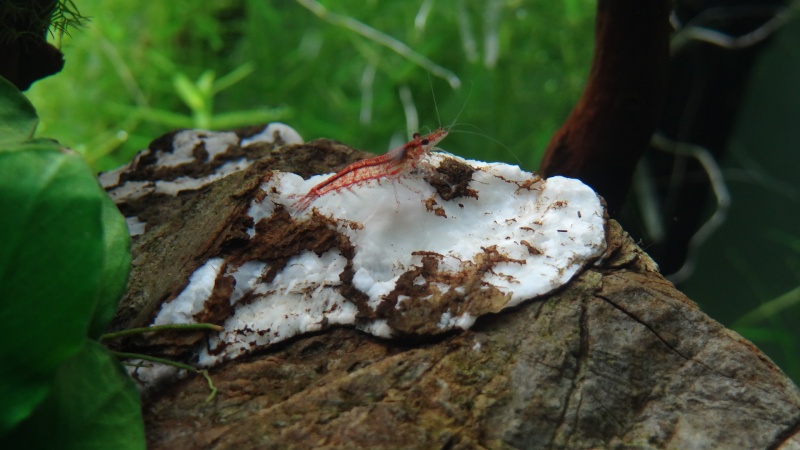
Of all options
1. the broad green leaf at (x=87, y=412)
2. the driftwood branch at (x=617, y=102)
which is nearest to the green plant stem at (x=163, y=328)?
the broad green leaf at (x=87, y=412)

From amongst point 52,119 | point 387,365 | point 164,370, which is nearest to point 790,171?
point 387,365

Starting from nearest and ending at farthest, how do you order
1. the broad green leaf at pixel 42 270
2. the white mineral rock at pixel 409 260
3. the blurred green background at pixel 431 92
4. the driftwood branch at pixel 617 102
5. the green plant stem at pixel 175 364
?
the broad green leaf at pixel 42 270 → the green plant stem at pixel 175 364 → the white mineral rock at pixel 409 260 → the driftwood branch at pixel 617 102 → the blurred green background at pixel 431 92

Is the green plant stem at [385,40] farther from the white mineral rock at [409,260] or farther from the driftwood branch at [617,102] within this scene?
the white mineral rock at [409,260]

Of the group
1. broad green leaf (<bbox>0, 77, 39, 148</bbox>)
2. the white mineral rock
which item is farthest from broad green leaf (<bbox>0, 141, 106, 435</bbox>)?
the white mineral rock

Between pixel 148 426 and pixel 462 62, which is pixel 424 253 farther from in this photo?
pixel 462 62

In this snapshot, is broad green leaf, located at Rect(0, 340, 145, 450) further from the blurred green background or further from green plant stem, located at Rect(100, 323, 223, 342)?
the blurred green background

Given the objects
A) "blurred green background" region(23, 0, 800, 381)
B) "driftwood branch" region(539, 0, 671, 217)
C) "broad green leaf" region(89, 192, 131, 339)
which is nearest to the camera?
"broad green leaf" region(89, 192, 131, 339)

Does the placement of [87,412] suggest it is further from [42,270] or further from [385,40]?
[385,40]

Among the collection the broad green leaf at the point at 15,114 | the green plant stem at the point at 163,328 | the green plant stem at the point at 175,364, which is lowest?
the green plant stem at the point at 175,364
